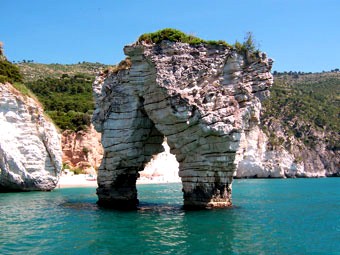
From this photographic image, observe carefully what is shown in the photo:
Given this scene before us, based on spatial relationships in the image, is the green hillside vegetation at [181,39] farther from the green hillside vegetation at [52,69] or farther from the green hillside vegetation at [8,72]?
the green hillside vegetation at [52,69]

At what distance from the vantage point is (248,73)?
95.2 feet

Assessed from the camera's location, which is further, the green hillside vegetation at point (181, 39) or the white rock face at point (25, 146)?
the white rock face at point (25, 146)

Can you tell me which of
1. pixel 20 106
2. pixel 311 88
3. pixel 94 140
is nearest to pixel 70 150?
pixel 94 140

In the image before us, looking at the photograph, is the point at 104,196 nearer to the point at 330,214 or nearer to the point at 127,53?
the point at 127,53

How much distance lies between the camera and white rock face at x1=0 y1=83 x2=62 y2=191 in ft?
142

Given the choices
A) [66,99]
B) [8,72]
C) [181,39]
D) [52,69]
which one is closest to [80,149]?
[66,99]

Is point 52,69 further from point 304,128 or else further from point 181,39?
point 181,39

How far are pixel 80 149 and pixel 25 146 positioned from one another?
25181 mm

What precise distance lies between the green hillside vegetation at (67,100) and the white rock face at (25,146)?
22358mm

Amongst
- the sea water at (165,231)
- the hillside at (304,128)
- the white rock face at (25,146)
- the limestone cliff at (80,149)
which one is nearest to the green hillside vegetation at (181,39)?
the sea water at (165,231)

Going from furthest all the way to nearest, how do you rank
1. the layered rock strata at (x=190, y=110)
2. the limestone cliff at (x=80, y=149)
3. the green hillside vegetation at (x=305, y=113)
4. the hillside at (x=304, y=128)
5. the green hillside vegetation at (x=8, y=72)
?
the green hillside vegetation at (x=305, y=113) → the hillside at (x=304, y=128) → the limestone cliff at (x=80, y=149) → the green hillside vegetation at (x=8, y=72) → the layered rock strata at (x=190, y=110)

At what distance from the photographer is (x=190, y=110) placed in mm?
26812

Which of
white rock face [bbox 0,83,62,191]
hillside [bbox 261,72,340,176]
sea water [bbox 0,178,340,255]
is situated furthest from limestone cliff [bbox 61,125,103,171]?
hillside [bbox 261,72,340,176]

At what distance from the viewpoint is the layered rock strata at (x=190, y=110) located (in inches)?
1065
